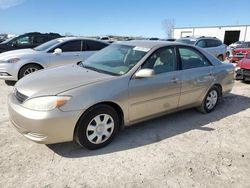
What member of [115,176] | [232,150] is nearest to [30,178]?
[115,176]

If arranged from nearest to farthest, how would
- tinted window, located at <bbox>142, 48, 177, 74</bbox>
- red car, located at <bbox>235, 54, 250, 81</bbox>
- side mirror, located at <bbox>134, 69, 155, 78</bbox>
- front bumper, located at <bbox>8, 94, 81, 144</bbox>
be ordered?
1. front bumper, located at <bbox>8, 94, 81, 144</bbox>
2. side mirror, located at <bbox>134, 69, 155, 78</bbox>
3. tinted window, located at <bbox>142, 48, 177, 74</bbox>
4. red car, located at <bbox>235, 54, 250, 81</bbox>

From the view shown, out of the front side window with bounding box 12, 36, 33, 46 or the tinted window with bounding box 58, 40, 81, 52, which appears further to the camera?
the front side window with bounding box 12, 36, 33, 46

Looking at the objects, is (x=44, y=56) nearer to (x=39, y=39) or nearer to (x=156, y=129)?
(x=39, y=39)

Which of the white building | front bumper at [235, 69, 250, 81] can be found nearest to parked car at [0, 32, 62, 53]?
front bumper at [235, 69, 250, 81]

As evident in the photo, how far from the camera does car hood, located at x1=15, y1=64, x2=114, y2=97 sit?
3206 mm

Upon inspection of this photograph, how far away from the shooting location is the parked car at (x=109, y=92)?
3.10 meters

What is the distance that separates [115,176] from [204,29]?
54.5m

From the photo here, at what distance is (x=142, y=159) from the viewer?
3.35 meters

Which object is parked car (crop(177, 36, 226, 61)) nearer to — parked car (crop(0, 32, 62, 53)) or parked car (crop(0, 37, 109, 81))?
parked car (crop(0, 37, 109, 81))

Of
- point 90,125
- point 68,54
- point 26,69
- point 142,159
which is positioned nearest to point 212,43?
point 68,54

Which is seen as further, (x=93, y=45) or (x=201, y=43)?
(x=201, y=43)

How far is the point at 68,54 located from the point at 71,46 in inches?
13.0

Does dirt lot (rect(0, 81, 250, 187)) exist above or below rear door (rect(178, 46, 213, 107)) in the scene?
below

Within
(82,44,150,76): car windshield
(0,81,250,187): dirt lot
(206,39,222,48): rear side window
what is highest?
(82,44,150,76): car windshield
